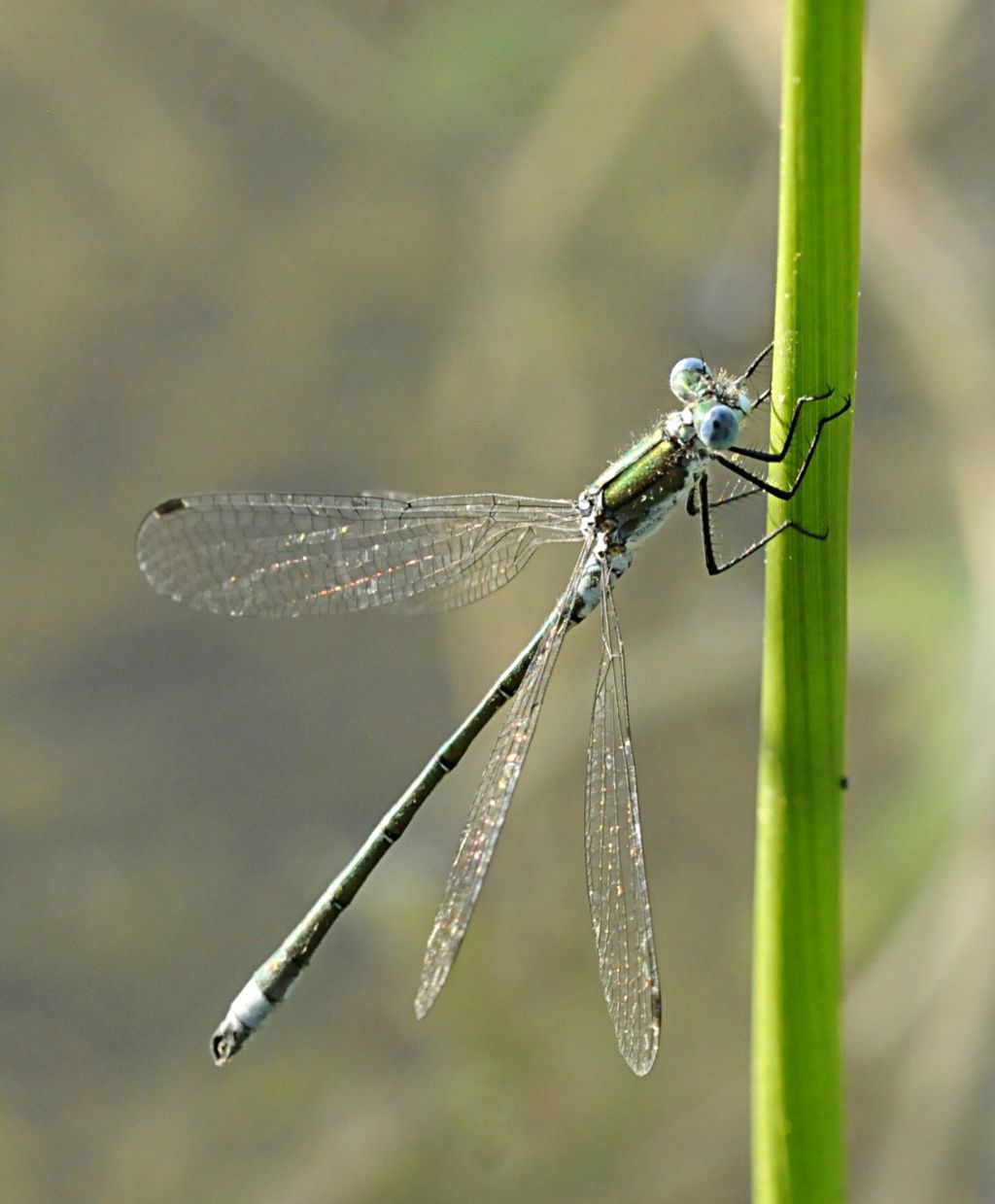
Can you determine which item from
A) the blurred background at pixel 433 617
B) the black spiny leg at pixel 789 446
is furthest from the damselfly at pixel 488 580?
the blurred background at pixel 433 617

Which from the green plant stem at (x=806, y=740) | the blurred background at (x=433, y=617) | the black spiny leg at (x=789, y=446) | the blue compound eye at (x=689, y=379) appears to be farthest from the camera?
the blurred background at (x=433, y=617)

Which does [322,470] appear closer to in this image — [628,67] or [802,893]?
[628,67]

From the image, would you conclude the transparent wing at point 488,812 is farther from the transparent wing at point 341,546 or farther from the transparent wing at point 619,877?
the transparent wing at point 341,546

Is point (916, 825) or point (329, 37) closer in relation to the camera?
point (916, 825)

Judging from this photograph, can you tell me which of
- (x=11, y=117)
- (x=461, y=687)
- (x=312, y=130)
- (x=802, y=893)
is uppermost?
(x=11, y=117)

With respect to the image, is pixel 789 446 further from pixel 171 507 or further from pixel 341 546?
pixel 171 507

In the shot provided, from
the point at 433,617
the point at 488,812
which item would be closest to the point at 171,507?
the point at 488,812

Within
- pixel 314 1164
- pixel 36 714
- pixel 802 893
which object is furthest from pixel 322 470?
pixel 802 893
